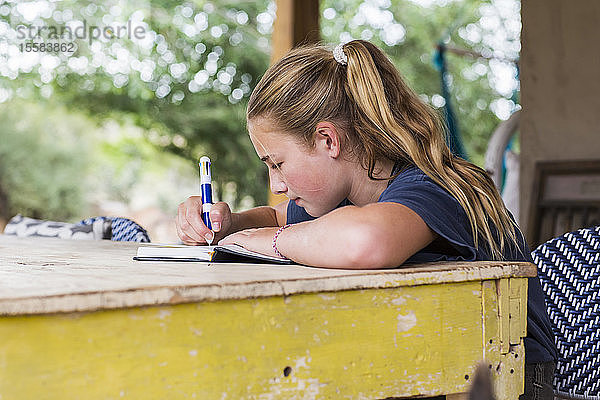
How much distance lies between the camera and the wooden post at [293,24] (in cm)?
349

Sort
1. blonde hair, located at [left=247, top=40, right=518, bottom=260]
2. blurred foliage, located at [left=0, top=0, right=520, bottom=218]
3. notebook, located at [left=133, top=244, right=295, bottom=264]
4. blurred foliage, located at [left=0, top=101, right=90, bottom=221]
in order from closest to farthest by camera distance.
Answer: notebook, located at [left=133, top=244, right=295, bottom=264]
blonde hair, located at [left=247, top=40, right=518, bottom=260]
blurred foliage, located at [left=0, top=0, right=520, bottom=218]
blurred foliage, located at [left=0, top=101, right=90, bottom=221]

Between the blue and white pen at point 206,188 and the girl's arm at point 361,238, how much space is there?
29 cm

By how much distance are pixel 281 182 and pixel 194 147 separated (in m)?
8.61

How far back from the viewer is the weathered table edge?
681mm

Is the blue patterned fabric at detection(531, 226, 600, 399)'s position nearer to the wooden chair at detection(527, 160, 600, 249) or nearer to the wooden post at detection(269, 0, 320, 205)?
the wooden chair at detection(527, 160, 600, 249)

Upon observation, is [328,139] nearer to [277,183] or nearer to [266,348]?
[277,183]

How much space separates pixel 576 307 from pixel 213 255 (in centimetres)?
67

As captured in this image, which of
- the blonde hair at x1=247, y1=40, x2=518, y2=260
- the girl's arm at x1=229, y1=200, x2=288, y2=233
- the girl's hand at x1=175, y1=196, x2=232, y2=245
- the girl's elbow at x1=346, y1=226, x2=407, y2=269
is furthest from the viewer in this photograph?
the girl's arm at x1=229, y1=200, x2=288, y2=233

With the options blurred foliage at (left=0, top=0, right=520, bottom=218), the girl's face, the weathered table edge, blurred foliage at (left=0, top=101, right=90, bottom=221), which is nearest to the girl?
the girl's face

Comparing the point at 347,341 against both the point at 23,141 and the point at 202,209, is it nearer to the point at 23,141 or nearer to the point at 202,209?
the point at 202,209

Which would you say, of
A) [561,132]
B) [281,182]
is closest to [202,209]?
[281,182]

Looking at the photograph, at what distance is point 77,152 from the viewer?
977cm

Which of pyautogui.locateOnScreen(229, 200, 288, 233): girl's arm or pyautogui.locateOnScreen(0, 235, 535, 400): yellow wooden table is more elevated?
pyautogui.locateOnScreen(229, 200, 288, 233): girl's arm

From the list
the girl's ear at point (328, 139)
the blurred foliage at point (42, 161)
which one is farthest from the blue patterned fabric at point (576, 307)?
the blurred foliage at point (42, 161)
